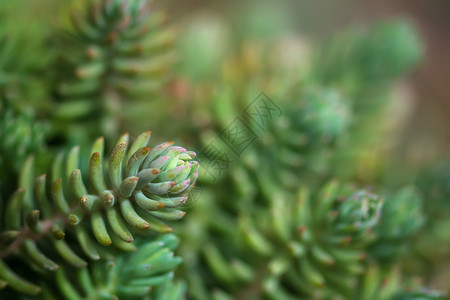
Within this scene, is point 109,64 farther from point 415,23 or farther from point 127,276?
point 415,23

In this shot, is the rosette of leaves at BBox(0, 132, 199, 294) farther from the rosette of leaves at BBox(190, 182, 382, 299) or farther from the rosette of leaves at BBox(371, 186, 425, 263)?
the rosette of leaves at BBox(371, 186, 425, 263)

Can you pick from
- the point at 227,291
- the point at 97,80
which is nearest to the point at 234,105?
the point at 97,80

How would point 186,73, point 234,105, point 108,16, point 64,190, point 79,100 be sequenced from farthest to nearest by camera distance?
point 186,73, point 234,105, point 79,100, point 108,16, point 64,190

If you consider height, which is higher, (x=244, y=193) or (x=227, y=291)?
(x=244, y=193)

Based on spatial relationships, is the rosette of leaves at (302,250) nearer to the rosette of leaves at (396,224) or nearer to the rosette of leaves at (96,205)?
the rosette of leaves at (396,224)

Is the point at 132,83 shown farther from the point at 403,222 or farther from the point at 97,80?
the point at 403,222

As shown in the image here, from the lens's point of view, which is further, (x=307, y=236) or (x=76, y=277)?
(x=307, y=236)
